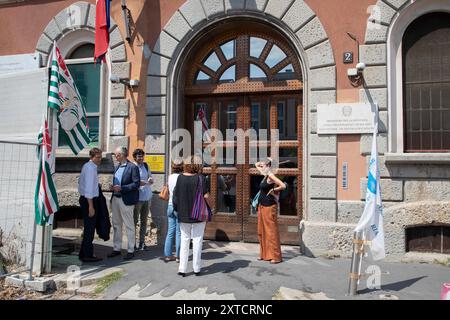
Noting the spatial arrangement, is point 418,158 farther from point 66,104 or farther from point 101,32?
point 101,32

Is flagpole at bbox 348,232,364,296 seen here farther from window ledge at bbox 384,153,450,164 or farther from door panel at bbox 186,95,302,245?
door panel at bbox 186,95,302,245

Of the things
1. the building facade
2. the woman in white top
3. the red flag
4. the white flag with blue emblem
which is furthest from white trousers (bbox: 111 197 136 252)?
the white flag with blue emblem

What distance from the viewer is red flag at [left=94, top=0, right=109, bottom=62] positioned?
754 cm

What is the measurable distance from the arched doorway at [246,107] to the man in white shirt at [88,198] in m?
2.54

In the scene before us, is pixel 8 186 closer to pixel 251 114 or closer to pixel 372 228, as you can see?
pixel 251 114

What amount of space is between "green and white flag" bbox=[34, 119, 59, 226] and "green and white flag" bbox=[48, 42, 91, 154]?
0.39 meters

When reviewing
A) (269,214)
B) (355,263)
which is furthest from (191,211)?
(355,263)

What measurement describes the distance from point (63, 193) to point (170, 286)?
4.47 m

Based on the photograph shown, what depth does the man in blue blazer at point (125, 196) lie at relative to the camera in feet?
21.5

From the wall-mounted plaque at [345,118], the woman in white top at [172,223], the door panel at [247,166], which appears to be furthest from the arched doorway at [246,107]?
the woman in white top at [172,223]

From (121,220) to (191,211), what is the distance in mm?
1913

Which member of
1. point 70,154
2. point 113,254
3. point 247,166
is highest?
point 70,154

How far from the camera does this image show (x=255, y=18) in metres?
7.71

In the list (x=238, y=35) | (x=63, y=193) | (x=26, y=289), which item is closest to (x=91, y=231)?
(x=26, y=289)
